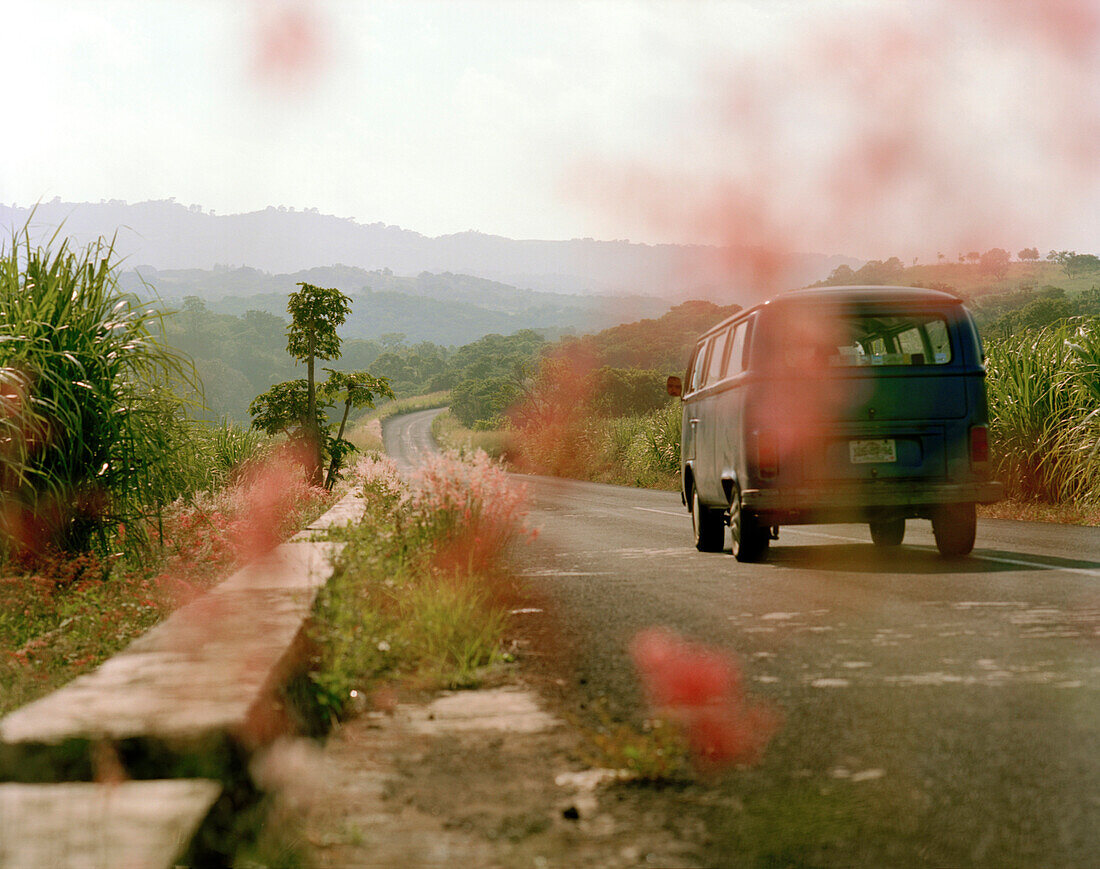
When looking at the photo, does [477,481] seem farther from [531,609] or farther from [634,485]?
[634,485]

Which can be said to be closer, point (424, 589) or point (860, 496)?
point (424, 589)

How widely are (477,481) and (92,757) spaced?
209 inches

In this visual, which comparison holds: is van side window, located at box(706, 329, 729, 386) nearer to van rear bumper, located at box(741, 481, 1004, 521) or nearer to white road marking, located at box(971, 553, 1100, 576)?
van rear bumper, located at box(741, 481, 1004, 521)

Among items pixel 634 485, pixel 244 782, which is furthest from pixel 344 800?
pixel 634 485

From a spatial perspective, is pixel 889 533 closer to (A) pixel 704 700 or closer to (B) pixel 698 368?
(B) pixel 698 368

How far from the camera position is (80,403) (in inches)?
316

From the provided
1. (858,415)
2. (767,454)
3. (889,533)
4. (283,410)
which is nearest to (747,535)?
(767,454)

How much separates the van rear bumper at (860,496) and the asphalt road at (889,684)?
0.54 metres

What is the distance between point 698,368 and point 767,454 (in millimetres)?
3229

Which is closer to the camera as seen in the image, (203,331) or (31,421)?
(31,421)

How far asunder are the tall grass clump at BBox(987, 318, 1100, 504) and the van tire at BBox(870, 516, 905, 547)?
10.6 ft

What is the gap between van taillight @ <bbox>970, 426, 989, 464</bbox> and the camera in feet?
30.9

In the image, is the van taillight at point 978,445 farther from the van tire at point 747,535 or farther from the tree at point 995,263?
the tree at point 995,263

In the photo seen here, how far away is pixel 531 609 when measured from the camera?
304 inches
